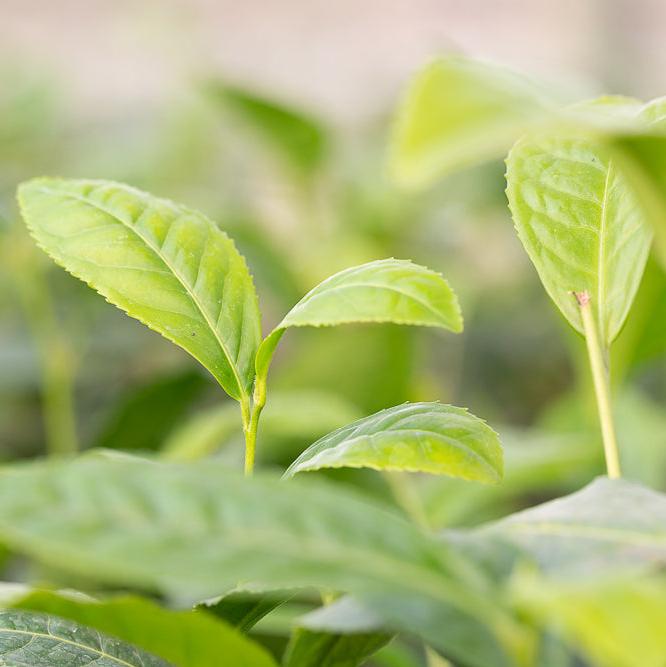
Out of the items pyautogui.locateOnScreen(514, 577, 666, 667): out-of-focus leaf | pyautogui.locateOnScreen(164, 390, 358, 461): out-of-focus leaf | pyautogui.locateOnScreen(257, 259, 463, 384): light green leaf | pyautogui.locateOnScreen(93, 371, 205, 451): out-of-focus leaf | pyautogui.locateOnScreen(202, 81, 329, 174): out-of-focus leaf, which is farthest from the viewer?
pyautogui.locateOnScreen(202, 81, 329, 174): out-of-focus leaf

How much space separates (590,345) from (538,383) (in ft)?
4.85

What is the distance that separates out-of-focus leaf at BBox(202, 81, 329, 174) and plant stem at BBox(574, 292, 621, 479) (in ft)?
3.61

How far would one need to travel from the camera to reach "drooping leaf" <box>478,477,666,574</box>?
286mm

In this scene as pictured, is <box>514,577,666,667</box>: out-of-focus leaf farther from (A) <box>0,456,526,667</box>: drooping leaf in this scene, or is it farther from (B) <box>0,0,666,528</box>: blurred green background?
(B) <box>0,0,666,528</box>: blurred green background

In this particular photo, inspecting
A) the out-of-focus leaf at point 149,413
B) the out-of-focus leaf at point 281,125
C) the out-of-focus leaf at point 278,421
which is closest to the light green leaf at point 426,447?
the out-of-focus leaf at point 278,421

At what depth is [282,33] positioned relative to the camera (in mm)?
3256

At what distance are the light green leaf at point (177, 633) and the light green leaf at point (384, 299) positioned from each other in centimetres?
9

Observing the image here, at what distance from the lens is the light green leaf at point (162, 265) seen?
397 mm

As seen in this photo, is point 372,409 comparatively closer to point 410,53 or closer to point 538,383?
point 538,383

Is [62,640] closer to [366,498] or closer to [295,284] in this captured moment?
[366,498]

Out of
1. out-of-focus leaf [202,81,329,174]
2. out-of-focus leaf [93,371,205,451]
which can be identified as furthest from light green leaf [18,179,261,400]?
out-of-focus leaf [202,81,329,174]

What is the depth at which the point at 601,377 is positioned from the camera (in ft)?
1.30

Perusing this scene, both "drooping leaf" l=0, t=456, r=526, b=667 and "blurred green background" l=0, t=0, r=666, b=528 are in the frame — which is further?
"blurred green background" l=0, t=0, r=666, b=528

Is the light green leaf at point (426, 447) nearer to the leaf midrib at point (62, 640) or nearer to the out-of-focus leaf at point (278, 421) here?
the leaf midrib at point (62, 640)
